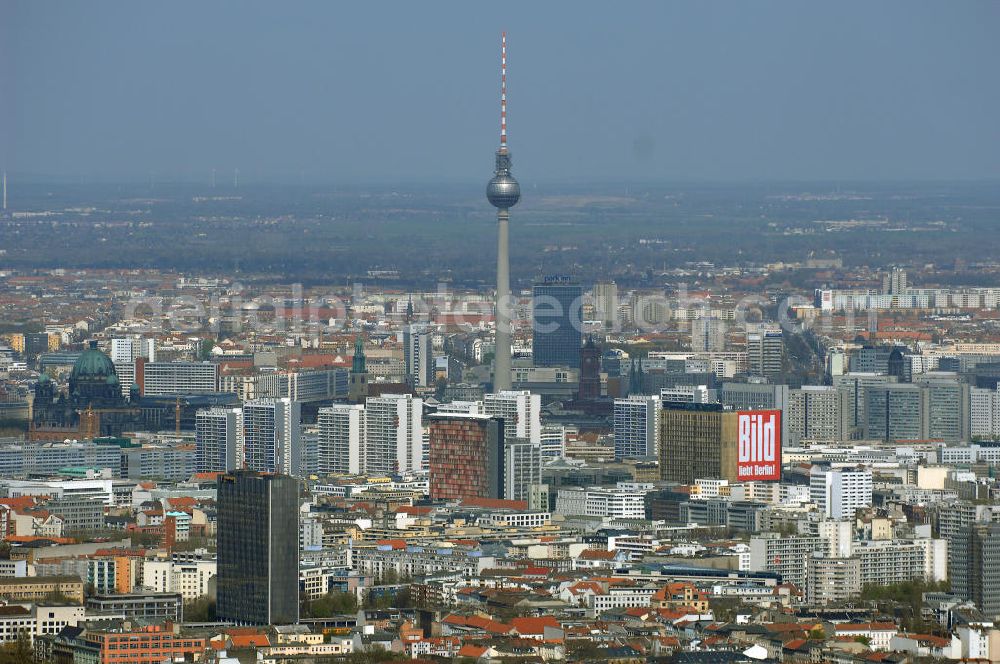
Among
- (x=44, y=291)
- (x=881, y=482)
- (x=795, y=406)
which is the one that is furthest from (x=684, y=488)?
(x=44, y=291)

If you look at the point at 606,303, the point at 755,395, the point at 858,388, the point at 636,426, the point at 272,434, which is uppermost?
the point at 606,303

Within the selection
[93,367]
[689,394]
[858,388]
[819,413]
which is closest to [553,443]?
[689,394]

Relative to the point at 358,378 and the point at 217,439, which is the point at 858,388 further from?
the point at 217,439

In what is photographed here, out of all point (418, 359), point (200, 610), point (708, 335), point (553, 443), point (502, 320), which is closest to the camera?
point (200, 610)

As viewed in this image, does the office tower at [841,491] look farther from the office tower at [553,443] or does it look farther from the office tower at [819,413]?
the office tower at [819,413]

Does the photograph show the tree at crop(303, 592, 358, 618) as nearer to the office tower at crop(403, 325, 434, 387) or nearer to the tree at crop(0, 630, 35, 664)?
the tree at crop(0, 630, 35, 664)

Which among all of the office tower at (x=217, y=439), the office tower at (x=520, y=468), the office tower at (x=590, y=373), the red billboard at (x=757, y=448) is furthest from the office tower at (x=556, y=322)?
the office tower at (x=520, y=468)
